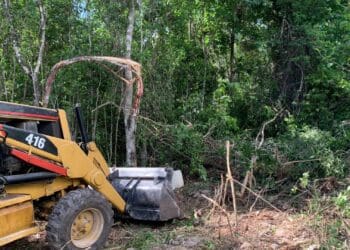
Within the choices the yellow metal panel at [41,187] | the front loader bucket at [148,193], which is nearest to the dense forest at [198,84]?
the front loader bucket at [148,193]

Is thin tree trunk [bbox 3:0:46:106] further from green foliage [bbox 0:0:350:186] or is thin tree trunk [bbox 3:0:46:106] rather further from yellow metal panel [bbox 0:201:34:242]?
yellow metal panel [bbox 0:201:34:242]

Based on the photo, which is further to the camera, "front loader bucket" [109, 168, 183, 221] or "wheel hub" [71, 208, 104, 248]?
"front loader bucket" [109, 168, 183, 221]

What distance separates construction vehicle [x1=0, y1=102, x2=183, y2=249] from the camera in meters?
5.06

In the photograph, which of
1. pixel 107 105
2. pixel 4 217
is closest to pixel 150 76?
pixel 107 105

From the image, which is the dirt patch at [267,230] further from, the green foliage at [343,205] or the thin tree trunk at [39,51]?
the thin tree trunk at [39,51]

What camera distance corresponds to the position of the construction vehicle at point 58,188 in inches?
199

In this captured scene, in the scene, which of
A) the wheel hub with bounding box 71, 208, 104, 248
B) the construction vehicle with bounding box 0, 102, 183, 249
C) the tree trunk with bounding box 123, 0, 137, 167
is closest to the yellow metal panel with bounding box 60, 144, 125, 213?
the construction vehicle with bounding box 0, 102, 183, 249

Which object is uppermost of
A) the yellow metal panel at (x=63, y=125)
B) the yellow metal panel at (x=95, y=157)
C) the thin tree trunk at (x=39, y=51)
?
the thin tree trunk at (x=39, y=51)

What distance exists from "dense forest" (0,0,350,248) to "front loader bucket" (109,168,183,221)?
5.14 feet

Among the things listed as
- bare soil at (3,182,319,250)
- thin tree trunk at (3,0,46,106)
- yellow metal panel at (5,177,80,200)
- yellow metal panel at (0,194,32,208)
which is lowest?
bare soil at (3,182,319,250)

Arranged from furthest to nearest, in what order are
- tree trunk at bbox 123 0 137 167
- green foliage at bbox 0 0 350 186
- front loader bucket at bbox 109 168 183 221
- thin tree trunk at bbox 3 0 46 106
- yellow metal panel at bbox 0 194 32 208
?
thin tree trunk at bbox 3 0 46 106, tree trunk at bbox 123 0 137 167, green foliage at bbox 0 0 350 186, front loader bucket at bbox 109 168 183 221, yellow metal panel at bbox 0 194 32 208

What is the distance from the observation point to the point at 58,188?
565 cm

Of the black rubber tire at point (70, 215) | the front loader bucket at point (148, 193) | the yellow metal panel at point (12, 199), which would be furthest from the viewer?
the front loader bucket at point (148, 193)

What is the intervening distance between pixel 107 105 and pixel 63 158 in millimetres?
3984
